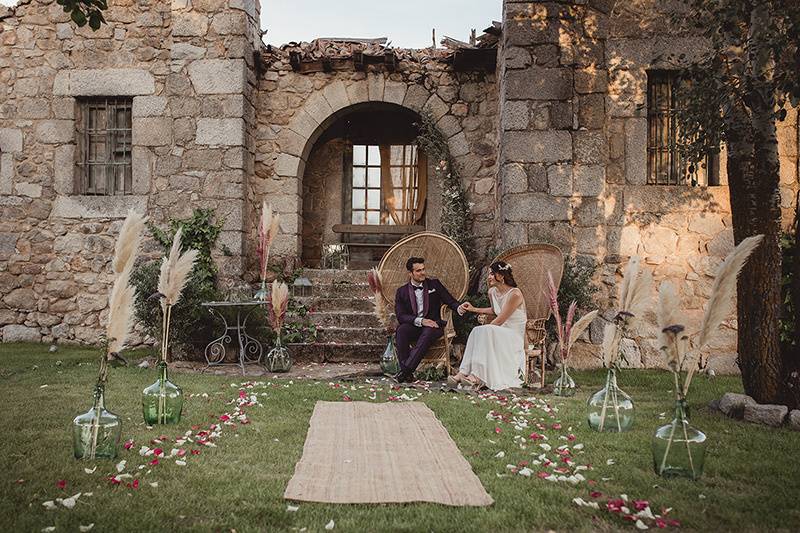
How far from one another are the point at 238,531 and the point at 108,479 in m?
0.79

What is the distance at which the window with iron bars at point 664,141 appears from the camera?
6742mm

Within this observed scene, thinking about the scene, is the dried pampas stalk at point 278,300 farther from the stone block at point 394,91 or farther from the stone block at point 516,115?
the stone block at point 394,91

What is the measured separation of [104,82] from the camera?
753 centimetres

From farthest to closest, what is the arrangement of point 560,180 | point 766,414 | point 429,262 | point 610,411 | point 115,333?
point 560,180 → point 429,262 → point 766,414 → point 610,411 → point 115,333

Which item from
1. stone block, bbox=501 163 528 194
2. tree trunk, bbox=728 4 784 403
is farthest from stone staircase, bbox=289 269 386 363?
tree trunk, bbox=728 4 784 403

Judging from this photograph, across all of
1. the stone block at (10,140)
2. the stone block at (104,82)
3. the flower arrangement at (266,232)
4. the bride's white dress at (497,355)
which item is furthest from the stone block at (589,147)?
the stone block at (10,140)

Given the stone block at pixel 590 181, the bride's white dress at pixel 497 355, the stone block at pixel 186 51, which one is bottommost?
the bride's white dress at pixel 497 355

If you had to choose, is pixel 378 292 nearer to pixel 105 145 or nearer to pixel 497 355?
pixel 497 355

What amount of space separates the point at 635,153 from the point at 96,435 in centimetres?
570

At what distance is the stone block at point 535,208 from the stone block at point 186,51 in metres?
3.92

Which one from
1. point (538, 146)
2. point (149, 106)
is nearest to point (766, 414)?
point (538, 146)

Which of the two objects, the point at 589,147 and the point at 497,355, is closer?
the point at 497,355

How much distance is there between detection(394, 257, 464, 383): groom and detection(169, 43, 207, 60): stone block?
3.70 m

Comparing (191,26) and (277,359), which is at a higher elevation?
(191,26)
